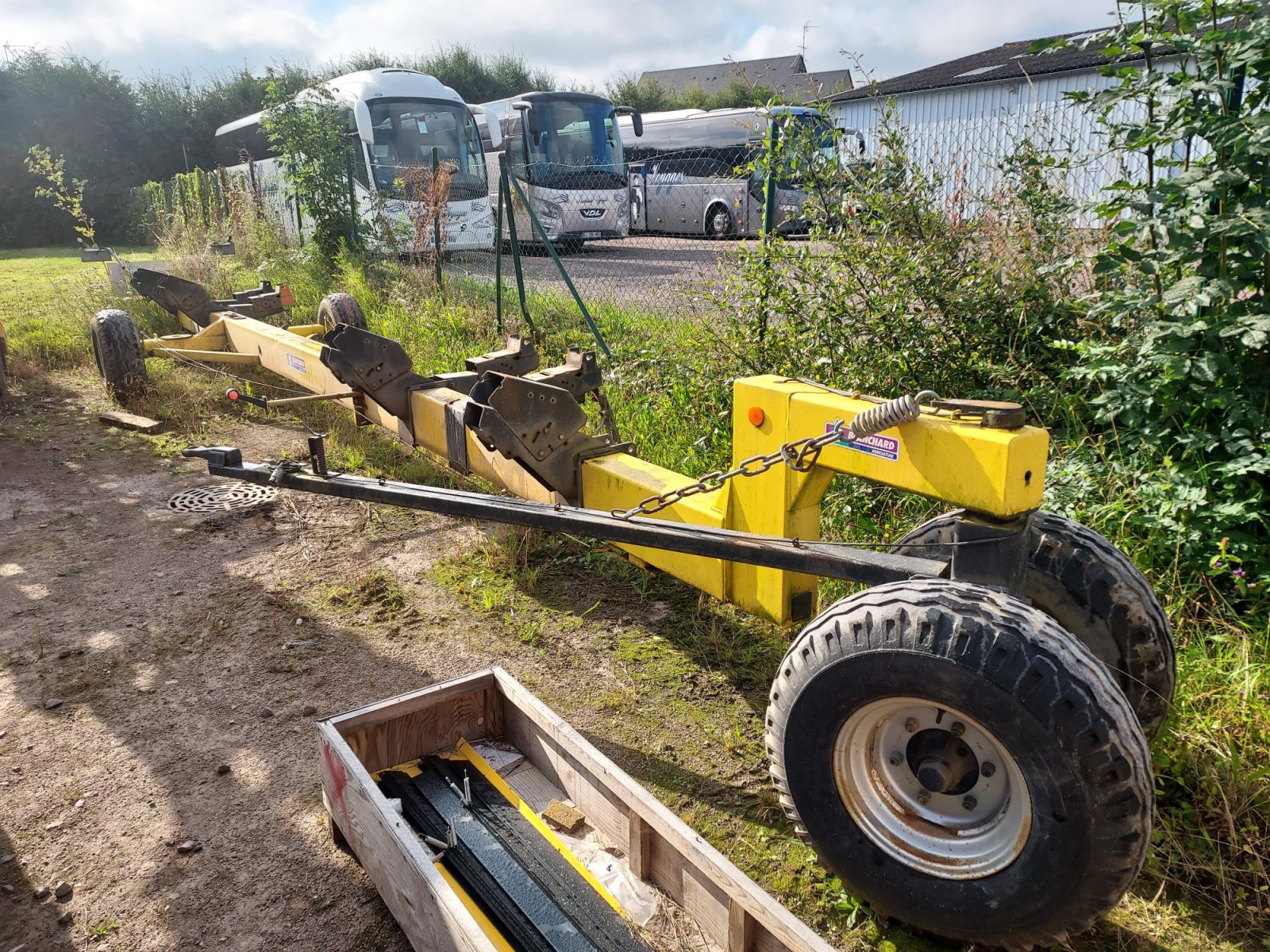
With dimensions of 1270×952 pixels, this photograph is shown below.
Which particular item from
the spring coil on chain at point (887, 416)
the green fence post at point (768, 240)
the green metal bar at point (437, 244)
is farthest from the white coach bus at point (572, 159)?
the spring coil on chain at point (887, 416)

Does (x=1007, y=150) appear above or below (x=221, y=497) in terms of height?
above

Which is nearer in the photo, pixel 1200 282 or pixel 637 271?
pixel 1200 282

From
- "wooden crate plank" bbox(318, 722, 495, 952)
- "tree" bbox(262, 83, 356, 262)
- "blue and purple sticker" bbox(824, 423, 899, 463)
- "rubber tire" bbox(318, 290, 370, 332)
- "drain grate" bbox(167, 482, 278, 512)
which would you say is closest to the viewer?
"wooden crate plank" bbox(318, 722, 495, 952)

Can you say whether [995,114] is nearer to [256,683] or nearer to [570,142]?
[256,683]

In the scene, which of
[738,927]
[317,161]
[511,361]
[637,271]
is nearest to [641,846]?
[738,927]

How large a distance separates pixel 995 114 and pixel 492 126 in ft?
48.2

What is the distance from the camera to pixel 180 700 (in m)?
3.51

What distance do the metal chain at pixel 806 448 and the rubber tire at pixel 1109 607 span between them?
1.85 feet

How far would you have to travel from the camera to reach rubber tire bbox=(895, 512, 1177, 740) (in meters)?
2.62

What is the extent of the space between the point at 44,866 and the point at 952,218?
190 inches

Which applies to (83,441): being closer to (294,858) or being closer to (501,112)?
(294,858)

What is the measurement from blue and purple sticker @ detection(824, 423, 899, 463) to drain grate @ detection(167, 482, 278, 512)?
3878 mm

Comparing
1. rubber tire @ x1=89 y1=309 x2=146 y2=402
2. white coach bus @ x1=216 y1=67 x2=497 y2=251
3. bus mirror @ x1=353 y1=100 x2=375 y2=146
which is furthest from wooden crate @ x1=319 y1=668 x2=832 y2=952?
bus mirror @ x1=353 y1=100 x2=375 y2=146

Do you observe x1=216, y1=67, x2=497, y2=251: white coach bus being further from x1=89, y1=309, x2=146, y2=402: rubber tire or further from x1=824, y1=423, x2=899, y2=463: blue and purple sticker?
x1=824, y1=423, x2=899, y2=463: blue and purple sticker
